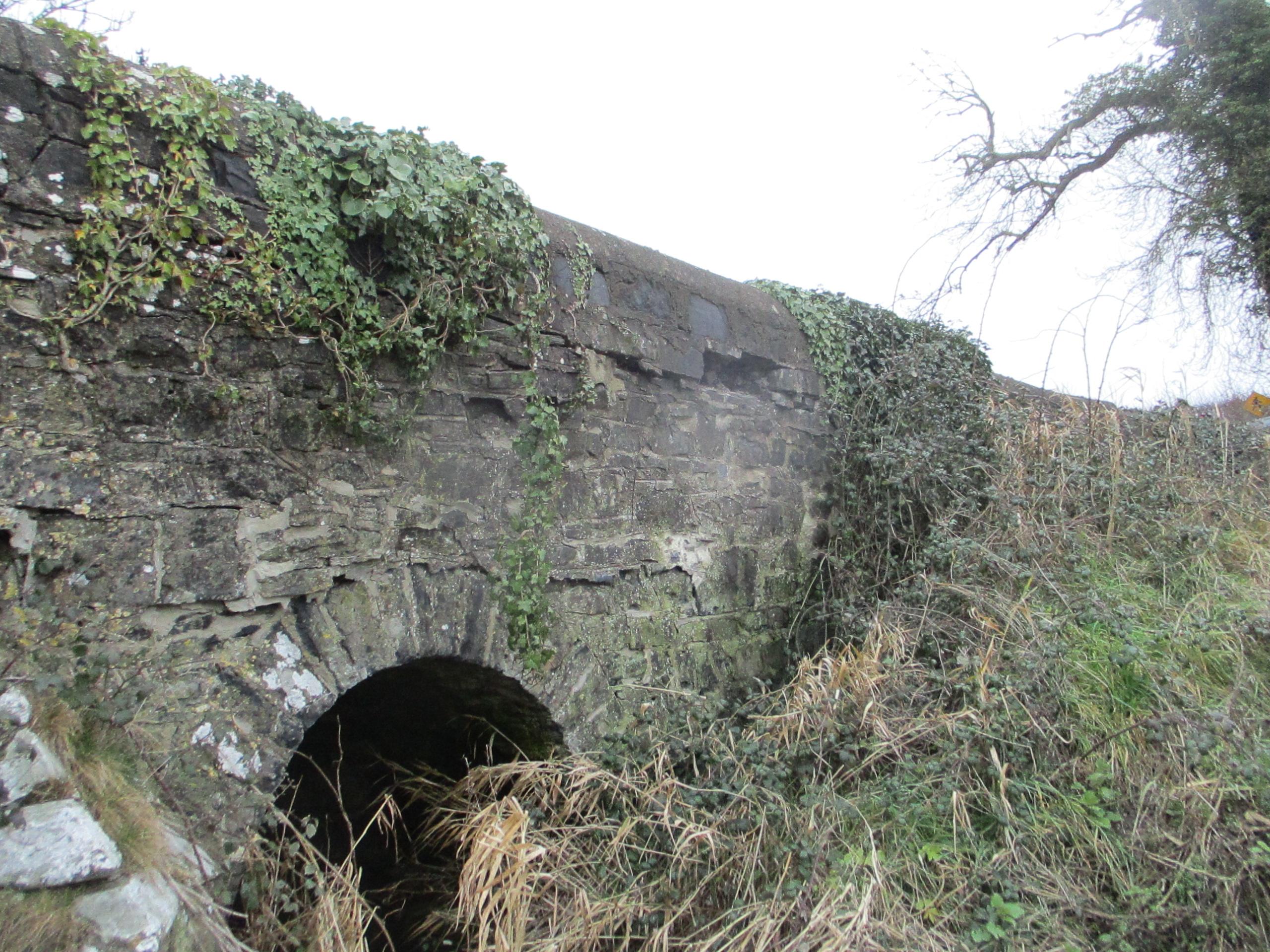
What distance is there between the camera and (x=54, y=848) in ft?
5.24

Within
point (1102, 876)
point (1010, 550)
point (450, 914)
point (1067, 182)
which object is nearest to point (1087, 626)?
point (1010, 550)

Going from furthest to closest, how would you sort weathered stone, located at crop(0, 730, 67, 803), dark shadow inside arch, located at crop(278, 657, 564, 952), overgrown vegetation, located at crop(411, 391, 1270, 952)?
dark shadow inside arch, located at crop(278, 657, 564, 952), overgrown vegetation, located at crop(411, 391, 1270, 952), weathered stone, located at crop(0, 730, 67, 803)

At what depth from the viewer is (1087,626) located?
12.1 feet

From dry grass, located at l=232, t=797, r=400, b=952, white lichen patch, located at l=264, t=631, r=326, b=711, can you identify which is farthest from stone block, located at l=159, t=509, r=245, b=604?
dry grass, located at l=232, t=797, r=400, b=952

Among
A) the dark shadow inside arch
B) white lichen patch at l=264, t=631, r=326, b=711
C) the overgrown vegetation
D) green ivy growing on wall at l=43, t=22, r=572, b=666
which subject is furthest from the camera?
the dark shadow inside arch

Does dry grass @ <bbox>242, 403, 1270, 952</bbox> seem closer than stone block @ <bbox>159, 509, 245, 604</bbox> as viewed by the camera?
No

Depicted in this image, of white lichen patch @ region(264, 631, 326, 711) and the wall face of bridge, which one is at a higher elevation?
the wall face of bridge

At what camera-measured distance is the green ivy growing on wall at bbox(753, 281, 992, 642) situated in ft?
15.8

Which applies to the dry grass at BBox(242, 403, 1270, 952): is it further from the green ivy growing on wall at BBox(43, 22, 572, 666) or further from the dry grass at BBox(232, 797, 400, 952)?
the green ivy growing on wall at BBox(43, 22, 572, 666)

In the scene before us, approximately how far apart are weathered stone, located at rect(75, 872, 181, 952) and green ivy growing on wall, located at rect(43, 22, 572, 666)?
A: 4.37 ft

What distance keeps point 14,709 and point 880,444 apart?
4.30m

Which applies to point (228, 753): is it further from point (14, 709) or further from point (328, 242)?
point (328, 242)

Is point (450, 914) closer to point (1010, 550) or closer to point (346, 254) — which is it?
point (346, 254)

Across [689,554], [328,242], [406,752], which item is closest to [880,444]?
[689,554]
